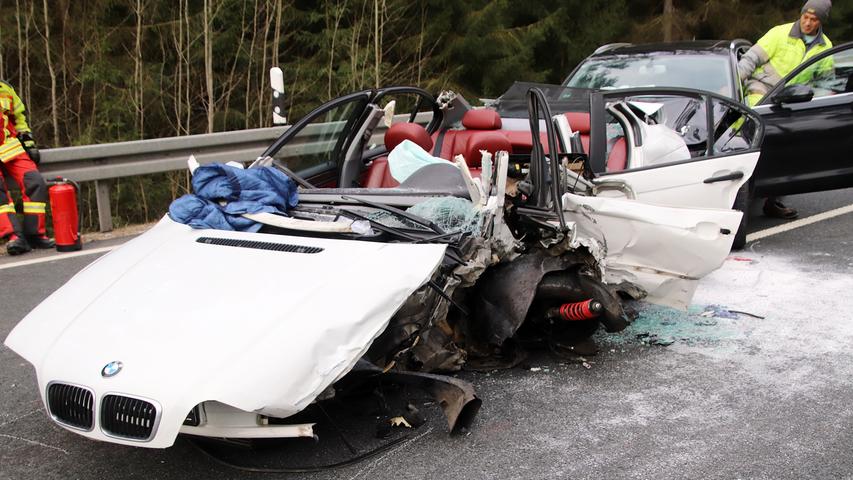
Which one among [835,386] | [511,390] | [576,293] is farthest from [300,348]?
[835,386]

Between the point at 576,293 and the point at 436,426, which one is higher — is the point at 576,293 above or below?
above

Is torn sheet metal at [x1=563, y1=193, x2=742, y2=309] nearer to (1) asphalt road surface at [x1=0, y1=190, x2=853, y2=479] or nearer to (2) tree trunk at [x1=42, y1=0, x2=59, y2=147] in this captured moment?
(1) asphalt road surface at [x1=0, y1=190, x2=853, y2=479]

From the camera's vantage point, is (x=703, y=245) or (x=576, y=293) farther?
(x=703, y=245)

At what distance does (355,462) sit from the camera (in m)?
3.57

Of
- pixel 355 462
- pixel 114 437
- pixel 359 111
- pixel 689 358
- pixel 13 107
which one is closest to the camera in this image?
pixel 114 437

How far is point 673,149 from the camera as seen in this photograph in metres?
6.02

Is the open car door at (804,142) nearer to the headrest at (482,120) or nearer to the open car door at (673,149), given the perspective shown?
the open car door at (673,149)

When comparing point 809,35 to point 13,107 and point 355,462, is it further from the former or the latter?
point 13,107

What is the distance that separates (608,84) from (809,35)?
2160 millimetres

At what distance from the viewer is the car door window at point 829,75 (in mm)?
7699

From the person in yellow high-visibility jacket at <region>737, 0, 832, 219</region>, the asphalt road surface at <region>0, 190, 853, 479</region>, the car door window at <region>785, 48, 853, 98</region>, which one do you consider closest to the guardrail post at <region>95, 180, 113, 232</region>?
the asphalt road surface at <region>0, 190, 853, 479</region>

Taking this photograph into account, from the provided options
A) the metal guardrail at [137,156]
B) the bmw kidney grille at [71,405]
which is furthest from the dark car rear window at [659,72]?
the bmw kidney grille at [71,405]

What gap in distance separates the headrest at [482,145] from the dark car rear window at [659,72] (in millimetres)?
2824

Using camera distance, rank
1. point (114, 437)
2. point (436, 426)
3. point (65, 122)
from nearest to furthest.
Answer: point (114, 437) < point (436, 426) < point (65, 122)
